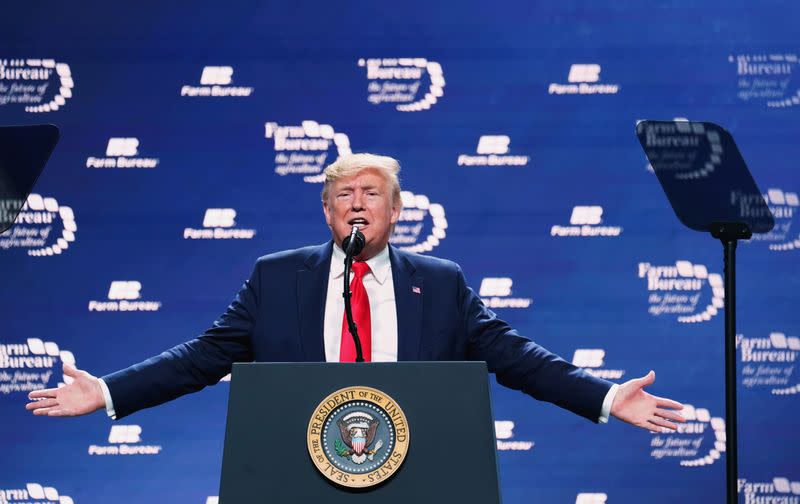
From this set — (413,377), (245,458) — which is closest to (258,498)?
(245,458)

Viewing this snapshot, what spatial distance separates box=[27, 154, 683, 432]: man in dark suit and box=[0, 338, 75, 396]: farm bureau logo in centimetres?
209

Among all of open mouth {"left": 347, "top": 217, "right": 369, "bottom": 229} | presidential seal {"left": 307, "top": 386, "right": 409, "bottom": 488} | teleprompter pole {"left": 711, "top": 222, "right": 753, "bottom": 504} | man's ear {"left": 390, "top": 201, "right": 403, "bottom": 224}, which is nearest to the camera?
presidential seal {"left": 307, "top": 386, "right": 409, "bottom": 488}

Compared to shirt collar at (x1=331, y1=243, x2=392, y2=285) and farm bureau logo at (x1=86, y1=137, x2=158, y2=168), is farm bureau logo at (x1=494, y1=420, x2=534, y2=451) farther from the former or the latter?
Result: farm bureau logo at (x1=86, y1=137, x2=158, y2=168)

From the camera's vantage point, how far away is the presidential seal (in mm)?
1793

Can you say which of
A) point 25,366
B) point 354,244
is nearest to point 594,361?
point 354,244

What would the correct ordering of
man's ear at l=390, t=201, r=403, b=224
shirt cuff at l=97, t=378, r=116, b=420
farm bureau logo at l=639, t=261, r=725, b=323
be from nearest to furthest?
1. shirt cuff at l=97, t=378, r=116, b=420
2. man's ear at l=390, t=201, r=403, b=224
3. farm bureau logo at l=639, t=261, r=725, b=323

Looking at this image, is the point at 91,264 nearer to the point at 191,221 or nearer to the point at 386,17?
the point at 191,221

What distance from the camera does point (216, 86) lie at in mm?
4648

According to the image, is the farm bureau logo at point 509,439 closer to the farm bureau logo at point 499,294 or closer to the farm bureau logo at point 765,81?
the farm bureau logo at point 499,294

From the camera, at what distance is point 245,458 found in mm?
1832

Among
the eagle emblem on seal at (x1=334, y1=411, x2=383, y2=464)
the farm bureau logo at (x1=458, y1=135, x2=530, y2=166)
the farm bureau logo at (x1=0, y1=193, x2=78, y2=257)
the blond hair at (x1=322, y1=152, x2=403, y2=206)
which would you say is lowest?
the eagle emblem on seal at (x1=334, y1=411, x2=383, y2=464)

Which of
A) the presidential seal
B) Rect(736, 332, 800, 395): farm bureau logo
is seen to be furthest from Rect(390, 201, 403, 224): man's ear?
Rect(736, 332, 800, 395): farm bureau logo

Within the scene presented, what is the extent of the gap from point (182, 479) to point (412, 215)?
1.70 m

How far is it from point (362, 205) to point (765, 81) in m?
2.75
